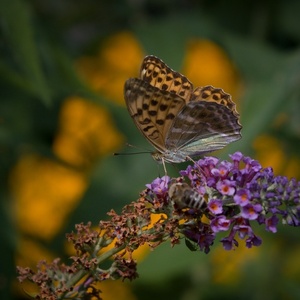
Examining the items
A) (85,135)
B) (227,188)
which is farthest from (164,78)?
(85,135)

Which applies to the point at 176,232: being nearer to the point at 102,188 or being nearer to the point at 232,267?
the point at 102,188

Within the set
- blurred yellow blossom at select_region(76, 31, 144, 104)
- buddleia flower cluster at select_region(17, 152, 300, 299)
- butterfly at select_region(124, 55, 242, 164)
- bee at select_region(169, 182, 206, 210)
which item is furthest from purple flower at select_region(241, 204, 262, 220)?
blurred yellow blossom at select_region(76, 31, 144, 104)

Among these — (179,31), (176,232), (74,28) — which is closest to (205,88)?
(176,232)

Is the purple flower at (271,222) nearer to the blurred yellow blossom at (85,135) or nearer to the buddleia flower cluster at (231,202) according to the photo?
the buddleia flower cluster at (231,202)

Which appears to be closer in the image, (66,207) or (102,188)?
(102,188)

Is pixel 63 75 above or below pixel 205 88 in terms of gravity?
below

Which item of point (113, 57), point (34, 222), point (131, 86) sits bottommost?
point (34, 222)

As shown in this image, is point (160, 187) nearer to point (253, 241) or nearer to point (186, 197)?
point (186, 197)
